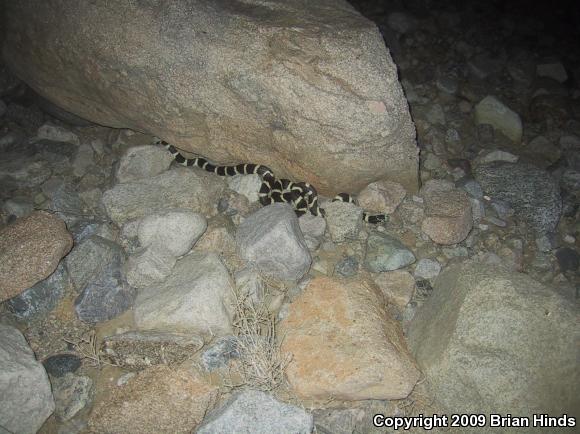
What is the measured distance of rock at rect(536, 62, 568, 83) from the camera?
688 centimetres

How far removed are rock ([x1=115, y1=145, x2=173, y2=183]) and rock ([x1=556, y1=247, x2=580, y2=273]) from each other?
199 inches

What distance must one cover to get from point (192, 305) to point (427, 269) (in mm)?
2589

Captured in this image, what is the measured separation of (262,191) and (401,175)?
1774 millimetres

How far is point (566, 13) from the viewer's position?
27.5 feet

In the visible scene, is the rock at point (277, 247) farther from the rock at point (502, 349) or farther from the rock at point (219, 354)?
the rock at point (502, 349)

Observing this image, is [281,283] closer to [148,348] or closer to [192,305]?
[192,305]

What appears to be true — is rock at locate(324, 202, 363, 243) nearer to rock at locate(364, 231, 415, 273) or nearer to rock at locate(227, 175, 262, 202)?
rock at locate(364, 231, 415, 273)

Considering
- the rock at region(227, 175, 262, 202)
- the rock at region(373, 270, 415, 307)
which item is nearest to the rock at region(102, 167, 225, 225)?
the rock at region(227, 175, 262, 202)

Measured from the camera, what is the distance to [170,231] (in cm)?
429

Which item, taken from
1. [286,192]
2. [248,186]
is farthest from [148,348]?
[286,192]

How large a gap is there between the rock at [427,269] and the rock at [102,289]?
3115 mm

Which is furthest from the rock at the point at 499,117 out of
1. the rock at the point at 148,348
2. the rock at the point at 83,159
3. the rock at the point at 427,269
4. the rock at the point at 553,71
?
Answer: the rock at the point at 83,159

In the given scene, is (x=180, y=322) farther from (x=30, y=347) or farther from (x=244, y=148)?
(x=244, y=148)


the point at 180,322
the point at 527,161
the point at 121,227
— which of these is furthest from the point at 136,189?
the point at 527,161
